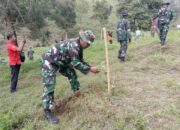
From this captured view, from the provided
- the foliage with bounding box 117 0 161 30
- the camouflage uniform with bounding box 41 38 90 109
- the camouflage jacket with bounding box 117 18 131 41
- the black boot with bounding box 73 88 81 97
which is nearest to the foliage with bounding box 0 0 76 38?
the camouflage jacket with bounding box 117 18 131 41

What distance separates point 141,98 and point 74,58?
1775 millimetres

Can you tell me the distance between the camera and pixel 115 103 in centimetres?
728

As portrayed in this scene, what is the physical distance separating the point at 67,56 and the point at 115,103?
1.33m

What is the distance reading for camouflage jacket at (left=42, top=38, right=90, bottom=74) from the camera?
6.78 metres

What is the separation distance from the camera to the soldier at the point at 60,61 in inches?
267

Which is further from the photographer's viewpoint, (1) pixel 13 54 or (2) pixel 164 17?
(2) pixel 164 17

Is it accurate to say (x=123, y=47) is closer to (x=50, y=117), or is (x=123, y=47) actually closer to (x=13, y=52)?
(x=13, y=52)

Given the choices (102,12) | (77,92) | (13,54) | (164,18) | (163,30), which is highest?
(102,12)

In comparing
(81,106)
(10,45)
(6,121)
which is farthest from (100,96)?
(10,45)

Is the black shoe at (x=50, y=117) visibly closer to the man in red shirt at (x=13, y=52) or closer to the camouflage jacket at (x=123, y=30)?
the man in red shirt at (x=13, y=52)

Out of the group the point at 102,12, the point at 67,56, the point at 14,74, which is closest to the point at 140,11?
the point at 102,12

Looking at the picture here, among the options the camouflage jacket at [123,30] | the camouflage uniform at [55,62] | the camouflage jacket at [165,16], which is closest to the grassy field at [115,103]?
the camouflage uniform at [55,62]

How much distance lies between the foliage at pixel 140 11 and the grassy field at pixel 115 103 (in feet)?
89.6

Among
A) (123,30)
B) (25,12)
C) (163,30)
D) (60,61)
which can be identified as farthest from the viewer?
(25,12)
